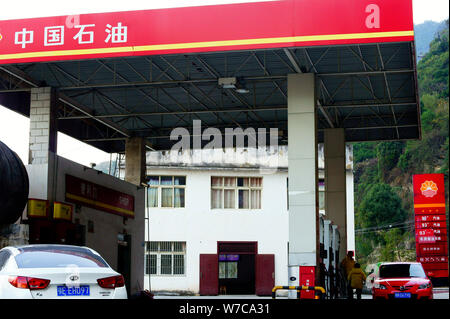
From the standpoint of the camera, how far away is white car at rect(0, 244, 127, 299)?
371 inches

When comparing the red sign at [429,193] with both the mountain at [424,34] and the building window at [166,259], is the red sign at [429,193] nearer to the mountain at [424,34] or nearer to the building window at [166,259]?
the building window at [166,259]

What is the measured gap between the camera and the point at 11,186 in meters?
17.2

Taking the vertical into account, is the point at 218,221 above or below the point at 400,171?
below

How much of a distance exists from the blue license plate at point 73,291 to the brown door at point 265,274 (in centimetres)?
3063

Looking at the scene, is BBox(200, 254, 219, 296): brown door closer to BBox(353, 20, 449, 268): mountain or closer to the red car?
Answer: the red car

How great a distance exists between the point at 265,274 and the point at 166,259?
223 inches

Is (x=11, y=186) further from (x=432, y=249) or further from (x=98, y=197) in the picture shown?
(x=432, y=249)

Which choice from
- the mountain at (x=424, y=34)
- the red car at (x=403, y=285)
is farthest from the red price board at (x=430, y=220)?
the mountain at (x=424, y=34)

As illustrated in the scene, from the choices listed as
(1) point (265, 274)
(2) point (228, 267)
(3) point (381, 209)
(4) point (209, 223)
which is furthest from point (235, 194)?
(3) point (381, 209)

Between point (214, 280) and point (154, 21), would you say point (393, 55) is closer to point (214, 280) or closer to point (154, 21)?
point (154, 21)

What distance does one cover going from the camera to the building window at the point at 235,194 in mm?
41656

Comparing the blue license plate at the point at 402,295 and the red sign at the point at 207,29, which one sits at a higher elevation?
the red sign at the point at 207,29

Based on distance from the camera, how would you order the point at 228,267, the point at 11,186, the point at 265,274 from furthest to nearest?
1. the point at 228,267
2. the point at 265,274
3. the point at 11,186

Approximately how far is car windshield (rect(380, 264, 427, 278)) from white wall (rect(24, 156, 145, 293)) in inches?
352
